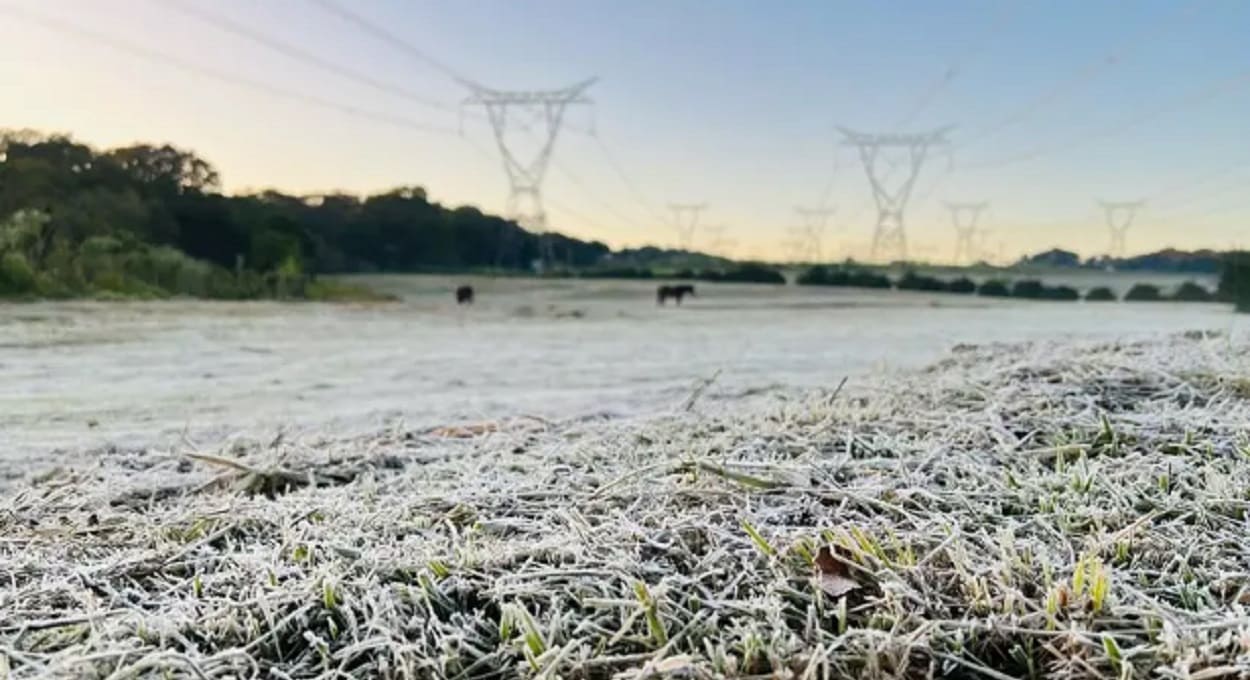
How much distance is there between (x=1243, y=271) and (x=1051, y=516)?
653cm

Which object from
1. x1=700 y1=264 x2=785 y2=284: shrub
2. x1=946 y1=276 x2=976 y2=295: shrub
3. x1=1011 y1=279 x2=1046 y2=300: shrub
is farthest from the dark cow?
x1=1011 y1=279 x2=1046 y2=300: shrub

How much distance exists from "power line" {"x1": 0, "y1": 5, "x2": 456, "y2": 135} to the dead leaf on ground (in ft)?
14.2

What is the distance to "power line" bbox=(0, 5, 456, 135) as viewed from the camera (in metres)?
3.99

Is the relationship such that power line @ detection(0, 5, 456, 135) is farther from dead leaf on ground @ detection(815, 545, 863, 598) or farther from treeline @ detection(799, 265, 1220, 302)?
treeline @ detection(799, 265, 1220, 302)

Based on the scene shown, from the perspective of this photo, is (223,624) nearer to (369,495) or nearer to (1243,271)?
(369,495)

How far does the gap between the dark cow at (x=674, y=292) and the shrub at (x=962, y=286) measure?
4.01 m

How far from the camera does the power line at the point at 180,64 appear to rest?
3988 millimetres

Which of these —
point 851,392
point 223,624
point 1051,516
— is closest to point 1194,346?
point 851,392

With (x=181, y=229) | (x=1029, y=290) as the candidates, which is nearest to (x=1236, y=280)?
(x=1029, y=290)

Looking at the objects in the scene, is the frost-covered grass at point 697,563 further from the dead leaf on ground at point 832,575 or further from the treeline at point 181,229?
the treeline at point 181,229

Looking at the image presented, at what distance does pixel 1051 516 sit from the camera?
1.22m

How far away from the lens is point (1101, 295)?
1143cm

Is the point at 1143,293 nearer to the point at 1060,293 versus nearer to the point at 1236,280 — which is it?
the point at 1060,293

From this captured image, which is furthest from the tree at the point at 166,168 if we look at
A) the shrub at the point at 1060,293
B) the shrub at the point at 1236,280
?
the shrub at the point at 1060,293
